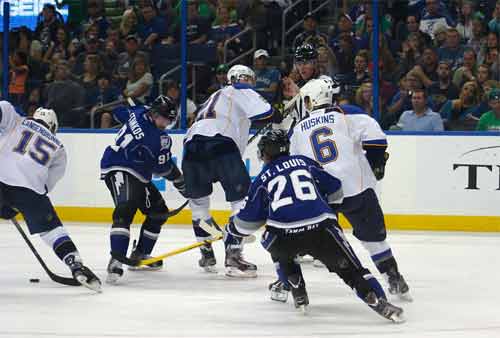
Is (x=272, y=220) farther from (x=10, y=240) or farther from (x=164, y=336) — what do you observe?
(x=10, y=240)

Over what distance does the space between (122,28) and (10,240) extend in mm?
2729

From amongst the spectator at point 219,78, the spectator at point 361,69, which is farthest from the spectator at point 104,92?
the spectator at point 361,69

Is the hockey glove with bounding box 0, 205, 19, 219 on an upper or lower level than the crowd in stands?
lower

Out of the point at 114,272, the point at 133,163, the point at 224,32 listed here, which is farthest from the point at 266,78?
the point at 114,272

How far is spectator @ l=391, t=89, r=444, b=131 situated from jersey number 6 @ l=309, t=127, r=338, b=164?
3737mm

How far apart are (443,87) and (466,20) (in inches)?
24.1

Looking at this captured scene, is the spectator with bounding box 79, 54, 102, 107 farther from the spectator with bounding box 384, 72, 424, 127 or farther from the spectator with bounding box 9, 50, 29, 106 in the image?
the spectator with bounding box 384, 72, 424, 127

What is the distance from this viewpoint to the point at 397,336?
4945mm

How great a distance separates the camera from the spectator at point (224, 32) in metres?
10.3

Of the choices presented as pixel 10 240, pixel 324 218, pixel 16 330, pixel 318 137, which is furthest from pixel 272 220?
pixel 10 240

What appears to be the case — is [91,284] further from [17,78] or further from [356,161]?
[17,78]

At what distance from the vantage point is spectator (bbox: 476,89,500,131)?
30.3 feet

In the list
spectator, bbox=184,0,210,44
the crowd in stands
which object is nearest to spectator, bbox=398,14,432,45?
the crowd in stands

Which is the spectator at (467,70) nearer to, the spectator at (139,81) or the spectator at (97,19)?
the spectator at (139,81)
